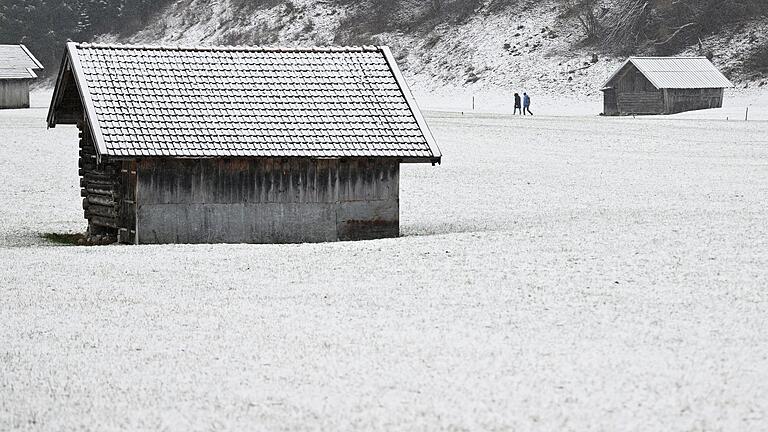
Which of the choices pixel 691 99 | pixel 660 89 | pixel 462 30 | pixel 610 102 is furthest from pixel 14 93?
pixel 691 99

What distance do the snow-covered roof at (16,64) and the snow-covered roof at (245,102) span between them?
53560 mm

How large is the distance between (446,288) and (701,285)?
3.03 m

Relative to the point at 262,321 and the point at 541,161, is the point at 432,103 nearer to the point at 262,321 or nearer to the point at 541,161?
the point at 541,161

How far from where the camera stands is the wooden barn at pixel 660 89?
220ft

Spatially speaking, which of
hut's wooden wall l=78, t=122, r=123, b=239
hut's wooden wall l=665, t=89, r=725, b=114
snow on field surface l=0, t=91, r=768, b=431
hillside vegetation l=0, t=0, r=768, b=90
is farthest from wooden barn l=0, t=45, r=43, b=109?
hut's wooden wall l=78, t=122, r=123, b=239

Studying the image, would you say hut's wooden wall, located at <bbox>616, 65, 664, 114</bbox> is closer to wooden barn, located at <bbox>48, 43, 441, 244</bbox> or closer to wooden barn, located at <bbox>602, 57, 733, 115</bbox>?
wooden barn, located at <bbox>602, 57, 733, 115</bbox>

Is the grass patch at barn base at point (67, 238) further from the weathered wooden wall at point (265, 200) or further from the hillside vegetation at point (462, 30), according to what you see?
the hillside vegetation at point (462, 30)

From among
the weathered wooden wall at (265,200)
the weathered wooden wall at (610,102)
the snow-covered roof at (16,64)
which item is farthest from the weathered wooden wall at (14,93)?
the weathered wooden wall at (265,200)

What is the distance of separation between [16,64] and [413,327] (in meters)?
67.6

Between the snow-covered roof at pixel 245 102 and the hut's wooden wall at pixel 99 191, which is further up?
the snow-covered roof at pixel 245 102

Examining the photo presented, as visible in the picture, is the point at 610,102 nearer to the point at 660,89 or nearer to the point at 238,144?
the point at 660,89

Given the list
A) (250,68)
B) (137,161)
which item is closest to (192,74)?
(250,68)

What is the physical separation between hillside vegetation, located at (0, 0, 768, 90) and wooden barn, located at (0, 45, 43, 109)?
23.7 metres

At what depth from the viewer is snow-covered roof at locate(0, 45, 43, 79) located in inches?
2913
